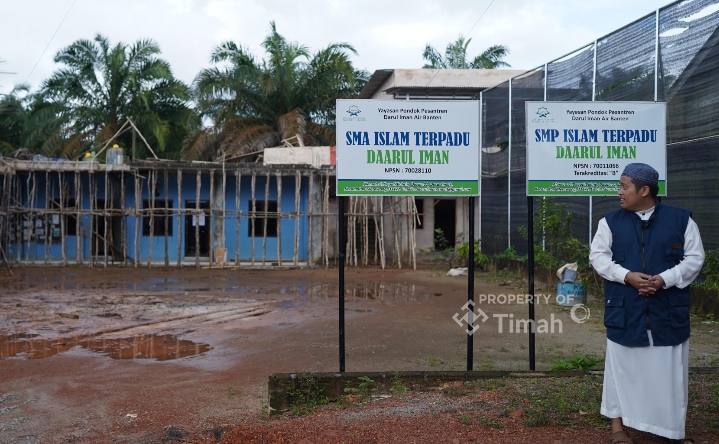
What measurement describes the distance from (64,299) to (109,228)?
8.54 metres

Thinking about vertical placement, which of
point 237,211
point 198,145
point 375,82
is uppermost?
point 375,82

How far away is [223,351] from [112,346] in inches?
57.2

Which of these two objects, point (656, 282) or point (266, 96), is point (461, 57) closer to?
point (266, 96)

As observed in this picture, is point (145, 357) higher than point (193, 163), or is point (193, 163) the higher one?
point (193, 163)

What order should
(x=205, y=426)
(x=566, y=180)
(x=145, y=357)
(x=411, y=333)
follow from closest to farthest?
(x=205, y=426), (x=566, y=180), (x=145, y=357), (x=411, y=333)

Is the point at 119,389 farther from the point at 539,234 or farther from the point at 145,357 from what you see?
the point at 539,234

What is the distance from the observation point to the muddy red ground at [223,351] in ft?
15.8

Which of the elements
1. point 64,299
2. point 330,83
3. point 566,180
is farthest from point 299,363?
point 330,83

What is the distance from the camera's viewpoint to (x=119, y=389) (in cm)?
637

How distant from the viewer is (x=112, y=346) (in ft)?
27.9

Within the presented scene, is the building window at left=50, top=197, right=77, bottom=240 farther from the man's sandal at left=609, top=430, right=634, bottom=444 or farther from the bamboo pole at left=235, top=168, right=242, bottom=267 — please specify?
the man's sandal at left=609, top=430, right=634, bottom=444

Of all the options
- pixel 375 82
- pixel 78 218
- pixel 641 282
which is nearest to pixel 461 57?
pixel 375 82

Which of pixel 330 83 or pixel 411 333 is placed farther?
pixel 330 83

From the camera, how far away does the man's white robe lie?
3.90 metres
